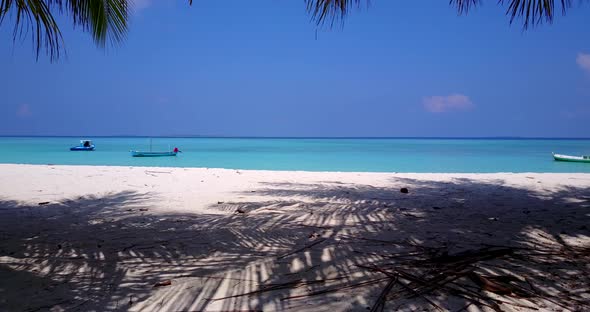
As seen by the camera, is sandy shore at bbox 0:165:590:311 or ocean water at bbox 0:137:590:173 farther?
ocean water at bbox 0:137:590:173

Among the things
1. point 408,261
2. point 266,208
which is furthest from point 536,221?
point 266,208

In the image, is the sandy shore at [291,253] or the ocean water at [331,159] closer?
the sandy shore at [291,253]

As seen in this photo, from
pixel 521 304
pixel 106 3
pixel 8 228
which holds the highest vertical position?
pixel 106 3

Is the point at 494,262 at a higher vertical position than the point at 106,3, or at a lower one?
lower

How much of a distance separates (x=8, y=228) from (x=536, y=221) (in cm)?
551

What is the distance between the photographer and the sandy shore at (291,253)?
1.92m

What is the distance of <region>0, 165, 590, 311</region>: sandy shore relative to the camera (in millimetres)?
1920

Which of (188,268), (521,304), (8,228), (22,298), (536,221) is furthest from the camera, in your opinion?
(536,221)

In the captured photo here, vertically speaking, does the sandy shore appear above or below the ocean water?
above

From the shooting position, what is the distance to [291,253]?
8.91 ft

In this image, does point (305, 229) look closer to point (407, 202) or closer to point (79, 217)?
point (407, 202)

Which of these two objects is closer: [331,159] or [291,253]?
[291,253]

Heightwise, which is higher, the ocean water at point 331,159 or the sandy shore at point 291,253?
the sandy shore at point 291,253

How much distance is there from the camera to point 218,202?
16.3 ft
